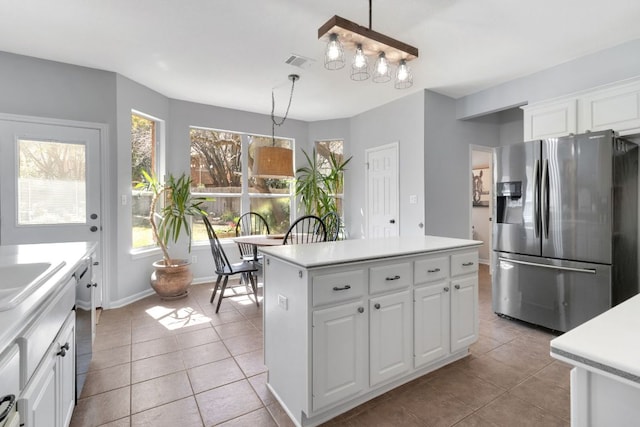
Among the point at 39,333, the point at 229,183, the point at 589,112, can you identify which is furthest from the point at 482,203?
the point at 39,333

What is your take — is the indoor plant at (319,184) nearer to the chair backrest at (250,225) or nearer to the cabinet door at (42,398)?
the chair backrest at (250,225)

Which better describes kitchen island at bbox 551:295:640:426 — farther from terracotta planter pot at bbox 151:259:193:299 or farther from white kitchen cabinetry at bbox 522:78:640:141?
terracotta planter pot at bbox 151:259:193:299

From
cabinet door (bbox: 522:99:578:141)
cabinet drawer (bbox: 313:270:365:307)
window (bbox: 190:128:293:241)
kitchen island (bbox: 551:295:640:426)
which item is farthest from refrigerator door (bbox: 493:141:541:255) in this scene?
window (bbox: 190:128:293:241)

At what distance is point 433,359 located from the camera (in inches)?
83.7

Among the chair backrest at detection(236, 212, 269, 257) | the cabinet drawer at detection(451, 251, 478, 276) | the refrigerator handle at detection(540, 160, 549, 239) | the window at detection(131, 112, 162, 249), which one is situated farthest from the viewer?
Result: the chair backrest at detection(236, 212, 269, 257)

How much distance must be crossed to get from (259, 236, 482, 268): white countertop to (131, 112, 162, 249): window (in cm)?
274

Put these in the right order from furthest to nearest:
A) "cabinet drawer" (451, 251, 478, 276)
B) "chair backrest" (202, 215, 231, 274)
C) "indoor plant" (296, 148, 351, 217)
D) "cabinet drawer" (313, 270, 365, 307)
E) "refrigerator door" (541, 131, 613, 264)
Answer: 1. "indoor plant" (296, 148, 351, 217)
2. "chair backrest" (202, 215, 231, 274)
3. "refrigerator door" (541, 131, 613, 264)
4. "cabinet drawer" (451, 251, 478, 276)
5. "cabinet drawer" (313, 270, 365, 307)

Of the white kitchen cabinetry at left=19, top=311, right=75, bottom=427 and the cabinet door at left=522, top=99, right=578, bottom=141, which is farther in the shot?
the cabinet door at left=522, top=99, right=578, bottom=141

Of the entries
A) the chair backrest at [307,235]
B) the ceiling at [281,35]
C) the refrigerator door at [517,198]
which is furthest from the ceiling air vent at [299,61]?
the refrigerator door at [517,198]

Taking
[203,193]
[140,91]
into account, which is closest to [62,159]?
[140,91]

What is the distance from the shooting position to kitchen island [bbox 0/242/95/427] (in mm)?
864

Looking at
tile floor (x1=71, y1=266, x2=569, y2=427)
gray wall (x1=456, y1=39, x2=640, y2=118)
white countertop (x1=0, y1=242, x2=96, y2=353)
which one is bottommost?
tile floor (x1=71, y1=266, x2=569, y2=427)

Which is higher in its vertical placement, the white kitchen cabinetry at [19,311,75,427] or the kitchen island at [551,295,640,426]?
the kitchen island at [551,295,640,426]

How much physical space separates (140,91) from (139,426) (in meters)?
3.71
